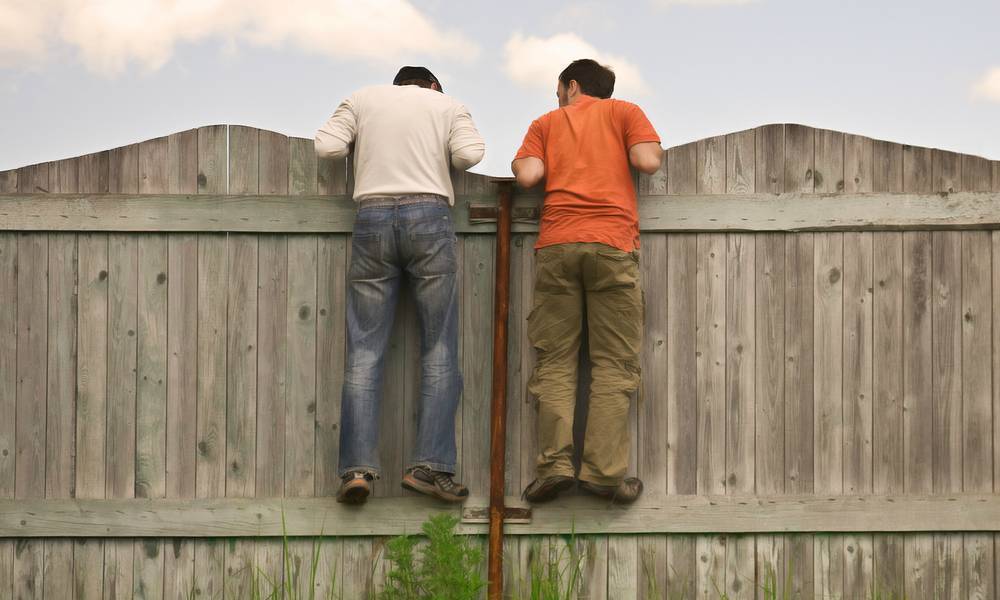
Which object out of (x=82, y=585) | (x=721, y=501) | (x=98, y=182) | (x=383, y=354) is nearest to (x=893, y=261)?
(x=721, y=501)

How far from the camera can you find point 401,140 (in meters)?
3.99

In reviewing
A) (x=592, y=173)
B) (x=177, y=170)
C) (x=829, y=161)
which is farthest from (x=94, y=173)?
(x=829, y=161)

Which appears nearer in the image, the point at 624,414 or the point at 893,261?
the point at 624,414

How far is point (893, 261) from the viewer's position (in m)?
4.29

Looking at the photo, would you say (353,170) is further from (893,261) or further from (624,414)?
(893,261)

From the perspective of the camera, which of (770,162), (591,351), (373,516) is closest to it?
(591,351)

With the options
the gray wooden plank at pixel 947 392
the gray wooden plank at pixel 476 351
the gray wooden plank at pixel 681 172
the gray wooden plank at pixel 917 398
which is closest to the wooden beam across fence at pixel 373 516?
the gray wooden plank at pixel 476 351

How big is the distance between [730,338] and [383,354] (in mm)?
1493

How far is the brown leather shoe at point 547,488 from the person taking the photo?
3.99 metres

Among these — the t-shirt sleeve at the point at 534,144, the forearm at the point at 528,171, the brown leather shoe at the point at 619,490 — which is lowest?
the brown leather shoe at the point at 619,490

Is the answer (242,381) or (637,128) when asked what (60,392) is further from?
(637,128)

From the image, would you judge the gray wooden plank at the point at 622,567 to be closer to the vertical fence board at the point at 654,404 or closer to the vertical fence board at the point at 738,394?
the vertical fence board at the point at 654,404

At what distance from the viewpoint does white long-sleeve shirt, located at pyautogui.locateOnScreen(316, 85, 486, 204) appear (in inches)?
157

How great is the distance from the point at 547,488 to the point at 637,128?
1.52m
